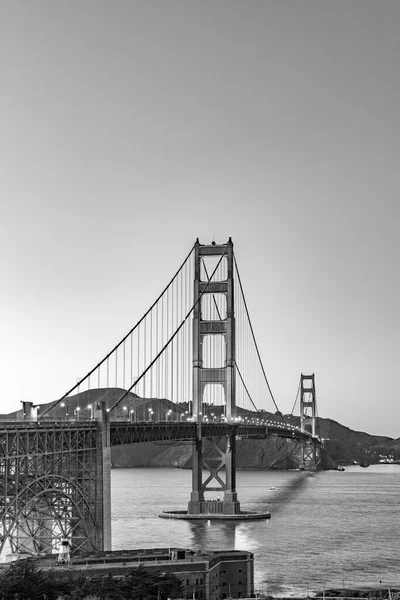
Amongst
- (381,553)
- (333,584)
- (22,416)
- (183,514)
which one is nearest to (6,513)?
(22,416)

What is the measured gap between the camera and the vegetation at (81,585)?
31281 millimetres

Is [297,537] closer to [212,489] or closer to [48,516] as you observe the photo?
[212,489]

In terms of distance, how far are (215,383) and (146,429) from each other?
50.0 feet

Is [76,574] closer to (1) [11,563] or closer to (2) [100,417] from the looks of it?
(1) [11,563]

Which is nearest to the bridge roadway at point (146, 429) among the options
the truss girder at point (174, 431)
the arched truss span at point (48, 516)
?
the truss girder at point (174, 431)

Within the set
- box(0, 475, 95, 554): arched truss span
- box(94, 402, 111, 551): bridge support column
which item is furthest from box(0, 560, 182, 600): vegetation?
box(94, 402, 111, 551): bridge support column

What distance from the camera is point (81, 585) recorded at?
33.6m

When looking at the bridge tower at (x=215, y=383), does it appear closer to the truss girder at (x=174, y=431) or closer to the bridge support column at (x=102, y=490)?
the truss girder at (x=174, y=431)

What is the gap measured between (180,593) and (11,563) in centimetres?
610

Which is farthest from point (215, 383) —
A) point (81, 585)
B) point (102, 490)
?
point (81, 585)

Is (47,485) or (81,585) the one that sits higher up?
(47,485)

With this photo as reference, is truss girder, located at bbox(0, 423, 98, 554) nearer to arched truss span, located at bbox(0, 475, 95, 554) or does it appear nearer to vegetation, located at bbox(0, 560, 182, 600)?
arched truss span, located at bbox(0, 475, 95, 554)

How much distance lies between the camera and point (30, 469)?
39.5 metres

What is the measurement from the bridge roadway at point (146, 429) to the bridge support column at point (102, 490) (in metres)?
0.56
